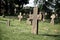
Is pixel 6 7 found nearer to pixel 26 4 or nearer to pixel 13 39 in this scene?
pixel 26 4

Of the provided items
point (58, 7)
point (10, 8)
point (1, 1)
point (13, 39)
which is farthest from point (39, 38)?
point (10, 8)

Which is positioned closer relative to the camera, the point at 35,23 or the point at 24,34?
the point at 24,34

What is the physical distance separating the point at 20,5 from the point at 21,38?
2477 inches

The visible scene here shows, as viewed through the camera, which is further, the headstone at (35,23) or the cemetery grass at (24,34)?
the headstone at (35,23)

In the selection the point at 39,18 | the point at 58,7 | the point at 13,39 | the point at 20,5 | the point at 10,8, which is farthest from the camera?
the point at 20,5

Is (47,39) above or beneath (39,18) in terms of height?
beneath

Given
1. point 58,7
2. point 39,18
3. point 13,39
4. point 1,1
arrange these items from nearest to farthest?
point 13,39 → point 39,18 → point 58,7 → point 1,1

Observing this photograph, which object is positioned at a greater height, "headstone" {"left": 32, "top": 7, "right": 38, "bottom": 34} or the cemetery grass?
"headstone" {"left": 32, "top": 7, "right": 38, "bottom": 34}

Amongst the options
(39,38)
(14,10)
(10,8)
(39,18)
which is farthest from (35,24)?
(14,10)

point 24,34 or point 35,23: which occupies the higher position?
point 35,23

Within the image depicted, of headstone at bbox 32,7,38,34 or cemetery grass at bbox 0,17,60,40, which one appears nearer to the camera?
cemetery grass at bbox 0,17,60,40

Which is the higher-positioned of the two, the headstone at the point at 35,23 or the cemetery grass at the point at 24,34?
the headstone at the point at 35,23

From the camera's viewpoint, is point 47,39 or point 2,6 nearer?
point 47,39

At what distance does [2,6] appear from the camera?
67.4 metres
